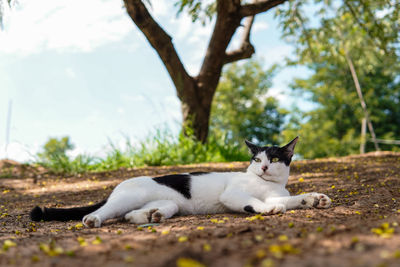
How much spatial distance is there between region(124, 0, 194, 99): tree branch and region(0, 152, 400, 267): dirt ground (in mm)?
3704

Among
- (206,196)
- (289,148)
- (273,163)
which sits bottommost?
(206,196)

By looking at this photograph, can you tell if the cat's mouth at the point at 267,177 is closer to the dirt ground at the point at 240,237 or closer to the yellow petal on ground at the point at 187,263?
the dirt ground at the point at 240,237

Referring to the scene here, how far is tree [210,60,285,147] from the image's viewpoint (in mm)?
27094

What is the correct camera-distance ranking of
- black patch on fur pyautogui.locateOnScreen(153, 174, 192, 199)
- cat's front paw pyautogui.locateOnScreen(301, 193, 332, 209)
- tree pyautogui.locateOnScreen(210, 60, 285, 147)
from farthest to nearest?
tree pyautogui.locateOnScreen(210, 60, 285, 147), black patch on fur pyautogui.locateOnScreen(153, 174, 192, 199), cat's front paw pyautogui.locateOnScreen(301, 193, 332, 209)

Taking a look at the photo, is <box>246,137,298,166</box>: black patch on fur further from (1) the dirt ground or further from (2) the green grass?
(2) the green grass

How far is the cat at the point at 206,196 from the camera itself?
2971mm

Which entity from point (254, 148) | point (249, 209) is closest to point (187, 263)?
point (249, 209)

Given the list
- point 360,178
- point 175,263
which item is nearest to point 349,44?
point 360,178

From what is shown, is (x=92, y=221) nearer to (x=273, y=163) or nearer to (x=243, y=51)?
(x=273, y=163)

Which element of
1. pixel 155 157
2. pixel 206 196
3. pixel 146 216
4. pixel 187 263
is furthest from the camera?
pixel 155 157

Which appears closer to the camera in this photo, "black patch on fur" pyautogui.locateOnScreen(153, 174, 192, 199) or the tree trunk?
"black patch on fur" pyautogui.locateOnScreen(153, 174, 192, 199)

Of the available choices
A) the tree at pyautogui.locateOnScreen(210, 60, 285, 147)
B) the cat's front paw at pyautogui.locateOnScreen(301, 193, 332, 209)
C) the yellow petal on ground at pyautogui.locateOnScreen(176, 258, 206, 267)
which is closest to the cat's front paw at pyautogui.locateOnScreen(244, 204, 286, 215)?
the cat's front paw at pyautogui.locateOnScreen(301, 193, 332, 209)

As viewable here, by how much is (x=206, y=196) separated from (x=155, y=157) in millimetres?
3891

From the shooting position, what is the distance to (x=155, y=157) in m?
7.04
